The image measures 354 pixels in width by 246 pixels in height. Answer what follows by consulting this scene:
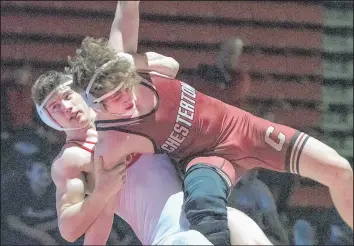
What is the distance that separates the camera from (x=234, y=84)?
2.58m

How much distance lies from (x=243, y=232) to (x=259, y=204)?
1.39 metres

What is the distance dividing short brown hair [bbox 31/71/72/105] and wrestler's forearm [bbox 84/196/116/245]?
26 centimetres

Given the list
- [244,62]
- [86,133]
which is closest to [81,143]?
[86,133]

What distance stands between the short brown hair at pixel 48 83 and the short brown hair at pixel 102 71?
102mm

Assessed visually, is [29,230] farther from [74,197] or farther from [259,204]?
[74,197]

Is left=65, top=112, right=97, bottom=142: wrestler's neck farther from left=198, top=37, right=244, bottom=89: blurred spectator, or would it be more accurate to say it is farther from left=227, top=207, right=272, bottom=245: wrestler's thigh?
left=198, top=37, right=244, bottom=89: blurred spectator

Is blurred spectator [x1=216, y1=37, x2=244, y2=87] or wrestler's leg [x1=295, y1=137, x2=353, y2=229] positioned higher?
wrestler's leg [x1=295, y1=137, x2=353, y2=229]

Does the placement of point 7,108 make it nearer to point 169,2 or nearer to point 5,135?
point 5,135

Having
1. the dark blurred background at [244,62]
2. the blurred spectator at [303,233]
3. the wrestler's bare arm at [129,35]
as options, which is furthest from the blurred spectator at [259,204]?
Result: the wrestler's bare arm at [129,35]

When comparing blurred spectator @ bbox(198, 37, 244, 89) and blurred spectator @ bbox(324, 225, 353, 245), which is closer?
blurred spectator @ bbox(198, 37, 244, 89)

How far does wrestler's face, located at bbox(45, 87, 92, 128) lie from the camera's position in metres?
1.82

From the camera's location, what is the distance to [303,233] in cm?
343

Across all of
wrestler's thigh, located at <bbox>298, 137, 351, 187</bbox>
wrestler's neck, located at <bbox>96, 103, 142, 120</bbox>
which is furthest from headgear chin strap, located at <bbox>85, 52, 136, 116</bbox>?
wrestler's thigh, located at <bbox>298, 137, 351, 187</bbox>

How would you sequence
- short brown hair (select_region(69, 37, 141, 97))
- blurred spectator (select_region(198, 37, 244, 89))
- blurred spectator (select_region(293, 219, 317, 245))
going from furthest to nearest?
blurred spectator (select_region(293, 219, 317, 245)) < blurred spectator (select_region(198, 37, 244, 89)) < short brown hair (select_region(69, 37, 141, 97))
